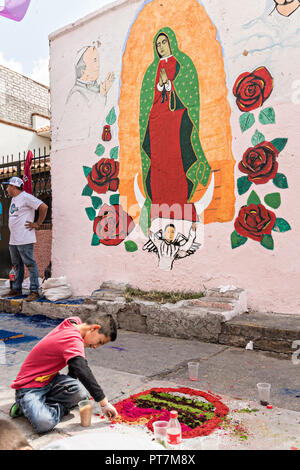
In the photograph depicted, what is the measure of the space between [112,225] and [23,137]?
1041 centimetres

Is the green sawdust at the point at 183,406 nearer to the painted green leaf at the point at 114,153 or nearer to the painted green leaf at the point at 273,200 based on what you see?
the painted green leaf at the point at 273,200

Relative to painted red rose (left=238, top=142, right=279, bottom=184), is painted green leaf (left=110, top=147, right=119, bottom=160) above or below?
above

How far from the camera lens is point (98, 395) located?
8.13ft

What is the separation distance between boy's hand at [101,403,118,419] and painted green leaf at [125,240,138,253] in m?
3.85

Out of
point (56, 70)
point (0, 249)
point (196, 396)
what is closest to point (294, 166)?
point (196, 396)

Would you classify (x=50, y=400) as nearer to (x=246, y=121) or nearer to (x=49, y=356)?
(x=49, y=356)

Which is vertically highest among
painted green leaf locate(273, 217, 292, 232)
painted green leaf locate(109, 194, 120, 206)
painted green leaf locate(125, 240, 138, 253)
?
painted green leaf locate(109, 194, 120, 206)

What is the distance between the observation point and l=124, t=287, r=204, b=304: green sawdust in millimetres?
5422

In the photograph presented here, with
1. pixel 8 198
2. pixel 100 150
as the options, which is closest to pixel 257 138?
pixel 100 150

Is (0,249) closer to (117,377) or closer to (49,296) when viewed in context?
(49,296)

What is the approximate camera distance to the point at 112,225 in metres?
6.55

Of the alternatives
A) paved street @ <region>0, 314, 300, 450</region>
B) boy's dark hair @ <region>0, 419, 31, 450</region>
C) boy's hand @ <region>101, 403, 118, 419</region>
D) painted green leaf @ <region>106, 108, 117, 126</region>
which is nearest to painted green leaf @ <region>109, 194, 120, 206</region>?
painted green leaf @ <region>106, 108, 117, 126</region>

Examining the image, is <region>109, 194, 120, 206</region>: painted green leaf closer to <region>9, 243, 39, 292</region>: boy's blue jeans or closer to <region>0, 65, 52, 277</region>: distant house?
<region>9, 243, 39, 292</region>: boy's blue jeans
